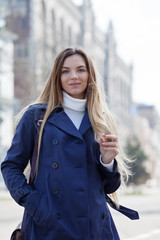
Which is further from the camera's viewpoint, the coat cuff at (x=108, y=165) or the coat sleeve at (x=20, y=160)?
the coat cuff at (x=108, y=165)

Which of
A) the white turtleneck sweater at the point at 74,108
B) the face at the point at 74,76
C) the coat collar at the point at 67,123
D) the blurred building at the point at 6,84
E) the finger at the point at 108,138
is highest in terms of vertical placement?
the face at the point at 74,76

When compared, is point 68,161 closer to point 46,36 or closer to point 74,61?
point 74,61

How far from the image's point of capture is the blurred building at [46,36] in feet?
116

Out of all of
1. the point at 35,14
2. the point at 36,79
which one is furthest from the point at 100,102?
the point at 35,14

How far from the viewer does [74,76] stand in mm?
3447

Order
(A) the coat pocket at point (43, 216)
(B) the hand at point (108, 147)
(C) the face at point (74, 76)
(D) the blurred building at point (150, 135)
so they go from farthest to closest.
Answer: (D) the blurred building at point (150, 135), (C) the face at point (74, 76), (B) the hand at point (108, 147), (A) the coat pocket at point (43, 216)

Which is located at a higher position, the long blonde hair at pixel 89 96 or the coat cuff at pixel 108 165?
the long blonde hair at pixel 89 96

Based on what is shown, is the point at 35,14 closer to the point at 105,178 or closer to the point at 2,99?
the point at 2,99

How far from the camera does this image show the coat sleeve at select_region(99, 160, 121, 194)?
3.28 m

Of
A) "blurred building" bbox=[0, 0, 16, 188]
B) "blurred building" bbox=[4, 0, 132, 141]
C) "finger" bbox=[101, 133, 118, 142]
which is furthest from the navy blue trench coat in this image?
"blurred building" bbox=[0, 0, 16, 188]

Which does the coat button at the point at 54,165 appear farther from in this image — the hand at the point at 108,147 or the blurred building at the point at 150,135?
the blurred building at the point at 150,135

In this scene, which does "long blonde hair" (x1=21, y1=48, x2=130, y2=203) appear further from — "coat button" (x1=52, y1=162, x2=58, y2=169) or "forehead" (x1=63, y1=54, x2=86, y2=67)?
"coat button" (x1=52, y1=162, x2=58, y2=169)

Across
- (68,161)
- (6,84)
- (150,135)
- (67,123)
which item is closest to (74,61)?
(67,123)

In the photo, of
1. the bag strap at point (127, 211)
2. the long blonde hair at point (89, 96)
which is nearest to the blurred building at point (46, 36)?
the long blonde hair at point (89, 96)
